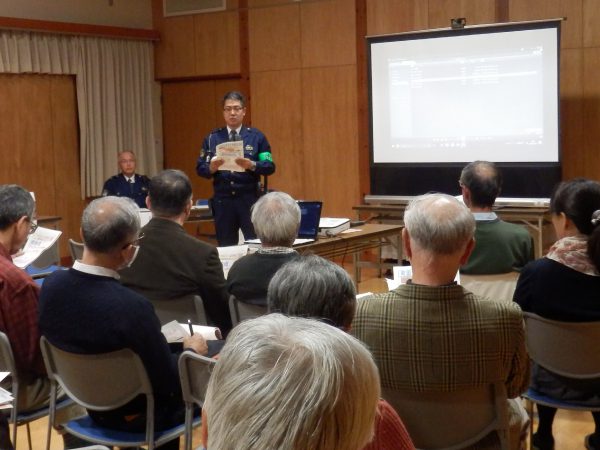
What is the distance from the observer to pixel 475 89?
7.27 metres

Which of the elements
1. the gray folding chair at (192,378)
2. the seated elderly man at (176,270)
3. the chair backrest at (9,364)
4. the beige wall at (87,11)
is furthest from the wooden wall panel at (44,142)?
the gray folding chair at (192,378)

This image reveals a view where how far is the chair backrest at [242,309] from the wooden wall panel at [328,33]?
553 cm

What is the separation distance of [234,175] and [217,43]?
3620mm

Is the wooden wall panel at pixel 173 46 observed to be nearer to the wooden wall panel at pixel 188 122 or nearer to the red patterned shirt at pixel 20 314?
the wooden wall panel at pixel 188 122

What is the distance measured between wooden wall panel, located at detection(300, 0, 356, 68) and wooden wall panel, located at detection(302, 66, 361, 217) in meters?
0.11

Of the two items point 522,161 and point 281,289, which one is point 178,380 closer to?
point 281,289

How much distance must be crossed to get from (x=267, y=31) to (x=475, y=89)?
294cm

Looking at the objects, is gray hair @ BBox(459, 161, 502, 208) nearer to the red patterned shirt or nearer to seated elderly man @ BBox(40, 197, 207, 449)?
seated elderly man @ BBox(40, 197, 207, 449)

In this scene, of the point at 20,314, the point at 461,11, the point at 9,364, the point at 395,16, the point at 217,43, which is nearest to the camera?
the point at 9,364

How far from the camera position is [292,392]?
0.91m

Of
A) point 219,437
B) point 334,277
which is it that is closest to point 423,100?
point 334,277

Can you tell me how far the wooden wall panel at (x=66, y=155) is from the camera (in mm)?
9227

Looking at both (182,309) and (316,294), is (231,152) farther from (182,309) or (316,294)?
(316,294)

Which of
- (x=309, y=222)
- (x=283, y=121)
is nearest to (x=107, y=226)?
(x=309, y=222)
